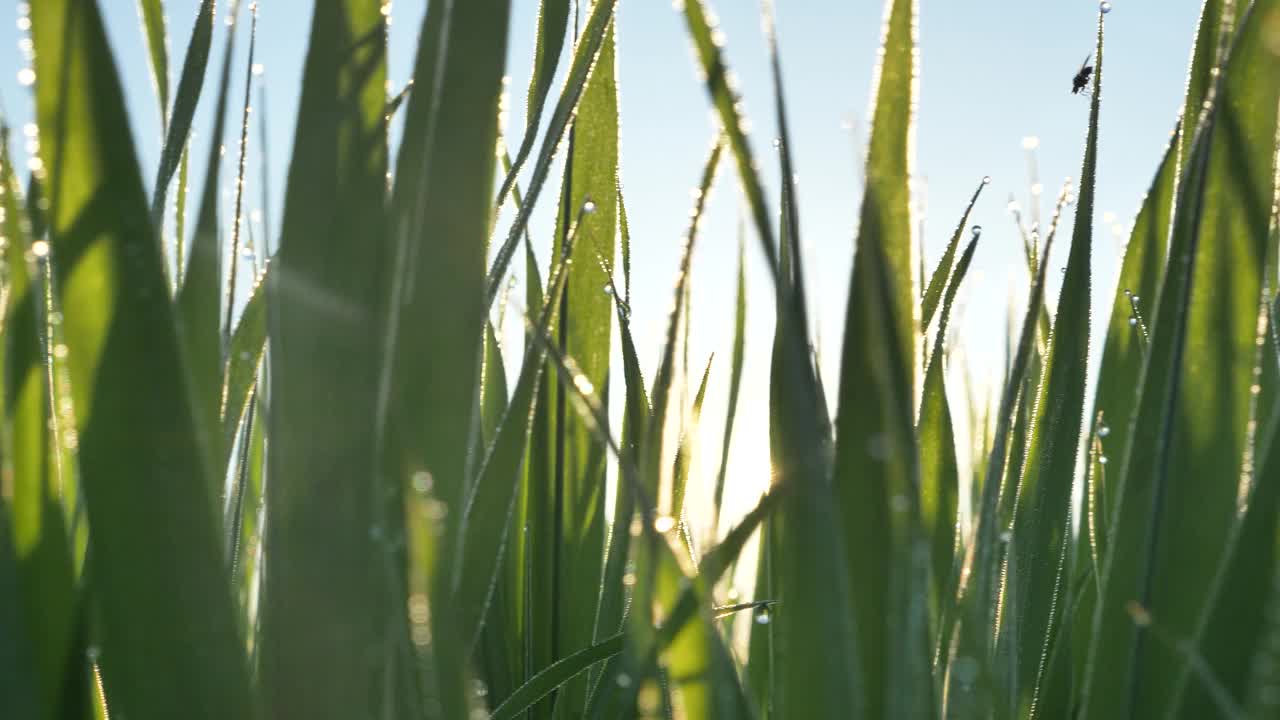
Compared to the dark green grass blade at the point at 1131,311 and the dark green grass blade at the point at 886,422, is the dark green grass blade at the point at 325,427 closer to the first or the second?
the dark green grass blade at the point at 886,422

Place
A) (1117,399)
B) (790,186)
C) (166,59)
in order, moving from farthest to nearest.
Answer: (1117,399) < (166,59) < (790,186)

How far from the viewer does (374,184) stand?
0.33 metres

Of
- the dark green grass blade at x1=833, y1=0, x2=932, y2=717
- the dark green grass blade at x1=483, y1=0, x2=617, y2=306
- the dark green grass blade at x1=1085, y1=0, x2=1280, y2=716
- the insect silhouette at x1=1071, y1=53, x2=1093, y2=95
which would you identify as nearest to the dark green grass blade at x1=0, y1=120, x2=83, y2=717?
the dark green grass blade at x1=483, y1=0, x2=617, y2=306

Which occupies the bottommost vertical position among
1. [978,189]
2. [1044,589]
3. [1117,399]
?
[1044,589]

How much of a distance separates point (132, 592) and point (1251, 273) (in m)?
0.39

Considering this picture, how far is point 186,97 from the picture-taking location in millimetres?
486

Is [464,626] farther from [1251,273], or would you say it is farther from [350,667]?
[1251,273]

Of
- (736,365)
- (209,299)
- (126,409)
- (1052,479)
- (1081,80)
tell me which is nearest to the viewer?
(126,409)

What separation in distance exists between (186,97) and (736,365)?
0.41m

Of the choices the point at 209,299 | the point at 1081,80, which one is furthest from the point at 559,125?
the point at 1081,80

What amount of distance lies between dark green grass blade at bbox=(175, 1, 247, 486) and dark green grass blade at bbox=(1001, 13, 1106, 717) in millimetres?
326

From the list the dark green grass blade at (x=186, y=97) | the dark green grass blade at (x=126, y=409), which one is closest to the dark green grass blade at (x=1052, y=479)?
the dark green grass blade at (x=126, y=409)

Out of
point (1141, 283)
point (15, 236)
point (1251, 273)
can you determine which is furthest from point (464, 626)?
point (1141, 283)

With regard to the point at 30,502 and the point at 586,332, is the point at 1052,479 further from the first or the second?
the point at 30,502
